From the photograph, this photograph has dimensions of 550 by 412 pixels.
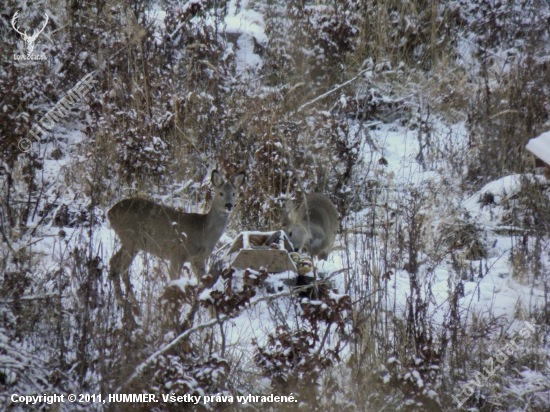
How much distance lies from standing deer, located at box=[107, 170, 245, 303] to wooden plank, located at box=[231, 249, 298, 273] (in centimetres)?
50

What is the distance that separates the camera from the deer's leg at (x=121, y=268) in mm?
4476

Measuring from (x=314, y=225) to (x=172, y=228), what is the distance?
6.31ft

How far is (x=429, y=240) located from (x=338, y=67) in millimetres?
4505

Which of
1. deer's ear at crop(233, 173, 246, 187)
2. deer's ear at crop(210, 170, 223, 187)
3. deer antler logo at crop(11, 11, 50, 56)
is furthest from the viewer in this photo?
deer antler logo at crop(11, 11, 50, 56)

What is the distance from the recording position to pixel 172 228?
20.4 ft

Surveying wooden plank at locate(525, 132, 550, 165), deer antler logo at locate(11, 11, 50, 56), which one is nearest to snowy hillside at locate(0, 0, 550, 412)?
deer antler logo at locate(11, 11, 50, 56)

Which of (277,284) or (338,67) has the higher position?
(338,67)

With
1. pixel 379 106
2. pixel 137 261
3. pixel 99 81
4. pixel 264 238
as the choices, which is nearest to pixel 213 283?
pixel 264 238

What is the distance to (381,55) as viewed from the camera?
10945 mm

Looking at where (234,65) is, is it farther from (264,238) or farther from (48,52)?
(264,238)

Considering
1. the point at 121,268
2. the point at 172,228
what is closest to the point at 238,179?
the point at 172,228

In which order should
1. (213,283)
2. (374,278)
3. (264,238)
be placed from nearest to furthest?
(213,283)
(374,278)
(264,238)

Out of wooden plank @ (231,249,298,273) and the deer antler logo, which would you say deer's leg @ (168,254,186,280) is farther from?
the deer antler logo

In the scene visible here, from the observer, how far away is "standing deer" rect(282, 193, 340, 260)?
7.21m
